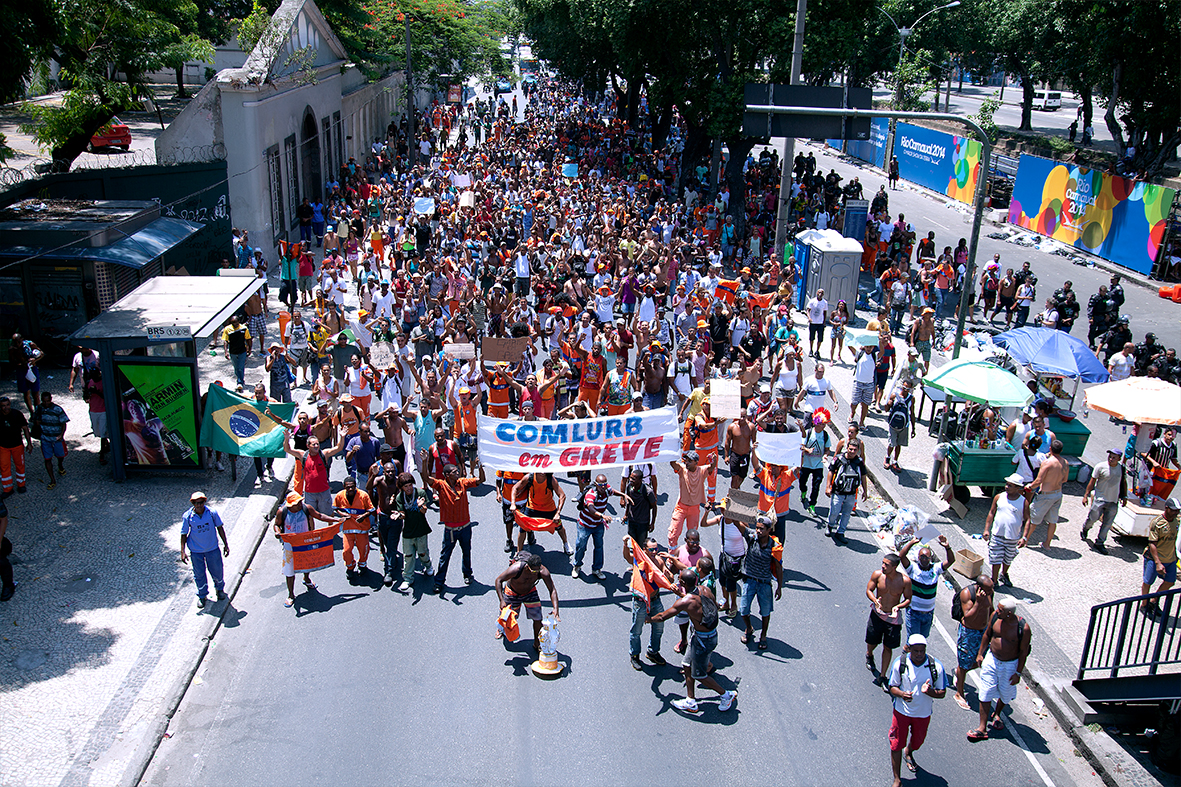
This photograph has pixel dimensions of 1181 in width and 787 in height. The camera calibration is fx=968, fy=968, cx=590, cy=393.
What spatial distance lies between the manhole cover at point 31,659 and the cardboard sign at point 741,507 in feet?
22.9

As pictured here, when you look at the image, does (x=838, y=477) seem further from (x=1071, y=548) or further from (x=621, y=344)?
(x=621, y=344)

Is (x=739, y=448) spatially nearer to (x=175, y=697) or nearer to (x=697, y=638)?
(x=697, y=638)

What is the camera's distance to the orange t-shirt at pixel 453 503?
10.7 m

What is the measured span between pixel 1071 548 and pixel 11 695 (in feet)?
40.0

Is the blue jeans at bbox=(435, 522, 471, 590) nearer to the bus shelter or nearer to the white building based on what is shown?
the bus shelter

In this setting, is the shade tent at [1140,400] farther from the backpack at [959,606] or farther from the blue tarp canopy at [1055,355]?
the backpack at [959,606]

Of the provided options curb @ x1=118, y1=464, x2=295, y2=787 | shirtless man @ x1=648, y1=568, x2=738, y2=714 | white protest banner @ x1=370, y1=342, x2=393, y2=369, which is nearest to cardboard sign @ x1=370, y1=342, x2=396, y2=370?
white protest banner @ x1=370, y1=342, x2=393, y2=369

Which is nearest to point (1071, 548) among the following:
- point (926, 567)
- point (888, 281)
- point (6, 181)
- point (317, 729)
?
point (926, 567)

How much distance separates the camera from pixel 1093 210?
30344mm

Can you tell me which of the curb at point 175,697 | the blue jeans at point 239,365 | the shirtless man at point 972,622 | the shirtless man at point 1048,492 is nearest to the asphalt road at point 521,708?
the curb at point 175,697

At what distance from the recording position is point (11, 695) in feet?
29.3

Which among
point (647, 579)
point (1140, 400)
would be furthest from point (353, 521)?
point (1140, 400)

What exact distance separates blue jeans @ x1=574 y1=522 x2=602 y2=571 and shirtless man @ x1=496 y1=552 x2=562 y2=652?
1552 mm

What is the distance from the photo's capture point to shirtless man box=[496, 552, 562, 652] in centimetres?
950
